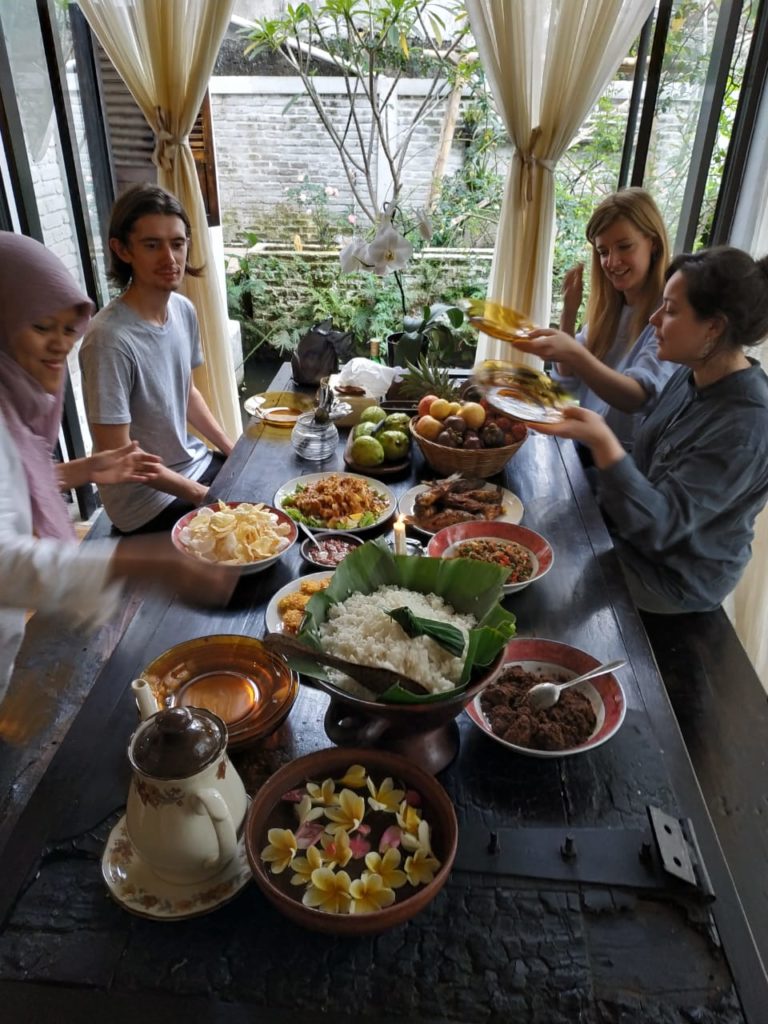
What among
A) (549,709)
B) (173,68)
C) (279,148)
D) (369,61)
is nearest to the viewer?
(549,709)

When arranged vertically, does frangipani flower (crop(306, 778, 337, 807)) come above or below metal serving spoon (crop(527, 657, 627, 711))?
above

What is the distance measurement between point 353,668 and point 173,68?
283 centimetres

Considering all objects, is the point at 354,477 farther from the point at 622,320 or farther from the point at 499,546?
the point at 622,320

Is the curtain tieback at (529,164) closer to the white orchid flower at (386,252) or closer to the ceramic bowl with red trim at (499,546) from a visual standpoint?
the white orchid flower at (386,252)

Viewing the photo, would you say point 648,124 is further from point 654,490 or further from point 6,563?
point 6,563

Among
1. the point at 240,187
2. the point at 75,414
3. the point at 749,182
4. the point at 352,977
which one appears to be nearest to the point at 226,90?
the point at 240,187

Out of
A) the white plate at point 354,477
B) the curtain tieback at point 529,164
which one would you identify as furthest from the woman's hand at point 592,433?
the curtain tieback at point 529,164

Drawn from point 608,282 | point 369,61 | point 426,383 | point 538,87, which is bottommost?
point 426,383

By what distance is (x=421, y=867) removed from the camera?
0.82m

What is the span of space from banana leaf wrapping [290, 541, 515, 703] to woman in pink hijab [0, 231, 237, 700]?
0.28 meters

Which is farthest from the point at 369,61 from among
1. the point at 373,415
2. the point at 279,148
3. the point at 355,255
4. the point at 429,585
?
the point at 429,585

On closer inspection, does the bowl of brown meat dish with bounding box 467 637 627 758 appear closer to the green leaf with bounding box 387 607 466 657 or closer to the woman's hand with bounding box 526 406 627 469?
the green leaf with bounding box 387 607 466 657

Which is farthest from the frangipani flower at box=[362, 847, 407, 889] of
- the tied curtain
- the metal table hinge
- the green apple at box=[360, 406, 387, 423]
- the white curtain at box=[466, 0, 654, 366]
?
the tied curtain

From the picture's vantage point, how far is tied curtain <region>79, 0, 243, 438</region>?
8.86 ft
